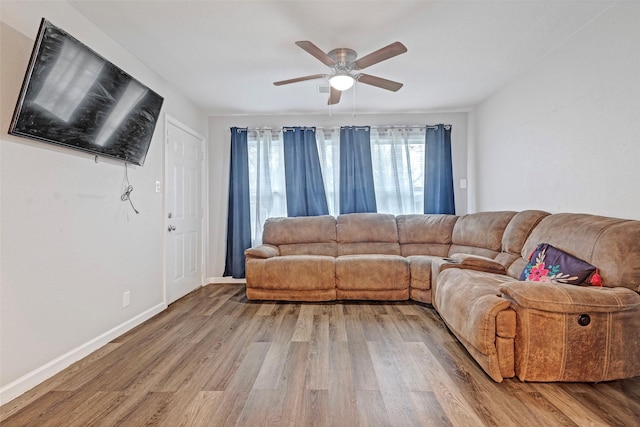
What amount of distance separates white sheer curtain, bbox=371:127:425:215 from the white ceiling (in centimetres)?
88

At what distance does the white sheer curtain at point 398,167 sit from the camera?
455 cm

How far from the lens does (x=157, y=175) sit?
3.30 m

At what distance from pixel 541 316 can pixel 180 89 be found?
13.3ft

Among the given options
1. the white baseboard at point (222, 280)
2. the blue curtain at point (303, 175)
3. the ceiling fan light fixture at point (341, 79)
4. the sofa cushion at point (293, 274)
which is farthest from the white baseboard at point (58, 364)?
the ceiling fan light fixture at point (341, 79)

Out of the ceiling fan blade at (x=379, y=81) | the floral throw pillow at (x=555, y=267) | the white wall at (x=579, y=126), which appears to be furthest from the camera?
the ceiling fan blade at (x=379, y=81)

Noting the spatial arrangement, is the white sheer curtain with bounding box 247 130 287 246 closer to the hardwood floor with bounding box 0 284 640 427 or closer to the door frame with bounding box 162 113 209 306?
the door frame with bounding box 162 113 209 306

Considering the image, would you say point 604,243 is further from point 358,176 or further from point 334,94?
point 358,176

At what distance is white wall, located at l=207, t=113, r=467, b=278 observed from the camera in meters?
4.61

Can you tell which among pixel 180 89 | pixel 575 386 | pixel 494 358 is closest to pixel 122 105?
pixel 180 89

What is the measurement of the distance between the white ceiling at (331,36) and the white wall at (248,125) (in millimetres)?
866

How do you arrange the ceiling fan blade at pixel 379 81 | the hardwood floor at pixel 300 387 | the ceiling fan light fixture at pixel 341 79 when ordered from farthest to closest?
the ceiling fan blade at pixel 379 81
the ceiling fan light fixture at pixel 341 79
the hardwood floor at pixel 300 387

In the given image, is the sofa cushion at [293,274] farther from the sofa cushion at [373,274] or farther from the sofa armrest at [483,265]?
the sofa armrest at [483,265]

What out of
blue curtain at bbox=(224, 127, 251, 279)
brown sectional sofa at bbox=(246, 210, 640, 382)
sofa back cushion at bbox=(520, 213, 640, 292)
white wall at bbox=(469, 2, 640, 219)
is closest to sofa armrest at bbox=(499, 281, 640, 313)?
brown sectional sofa at bbox=(246, 210, 640, 382)

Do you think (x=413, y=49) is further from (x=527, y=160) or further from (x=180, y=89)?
(x=180, y=89)
